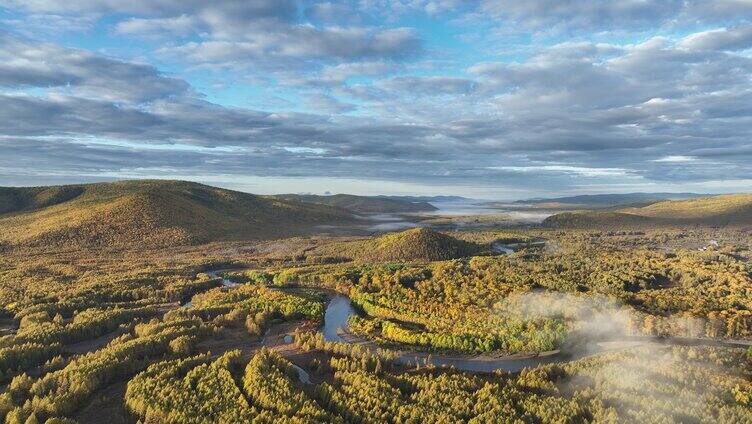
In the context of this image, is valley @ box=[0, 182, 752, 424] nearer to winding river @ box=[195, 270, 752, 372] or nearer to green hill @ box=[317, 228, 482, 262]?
winding river @ box=[195, 270, 752, 372]

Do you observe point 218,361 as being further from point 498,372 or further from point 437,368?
point 498,372

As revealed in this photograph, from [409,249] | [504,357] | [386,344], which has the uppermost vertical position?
[409,249]

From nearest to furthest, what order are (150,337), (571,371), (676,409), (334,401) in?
(676,409), (334,401), (571,371), (150,337)

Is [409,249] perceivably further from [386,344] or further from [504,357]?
[504,357]

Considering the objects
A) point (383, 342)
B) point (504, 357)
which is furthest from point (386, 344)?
point (504, 357)

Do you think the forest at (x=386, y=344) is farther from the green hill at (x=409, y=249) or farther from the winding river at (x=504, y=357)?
the green hill at (x=409, y=249)

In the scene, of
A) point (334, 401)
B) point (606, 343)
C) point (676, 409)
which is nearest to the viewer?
point (676, 409)

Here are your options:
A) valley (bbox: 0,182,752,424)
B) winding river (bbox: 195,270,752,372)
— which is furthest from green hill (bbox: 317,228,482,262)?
winding river (bbox: 195,270,752,372)

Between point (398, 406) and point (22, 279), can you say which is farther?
point (22, 279)

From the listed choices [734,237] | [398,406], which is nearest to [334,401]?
[398,406]
